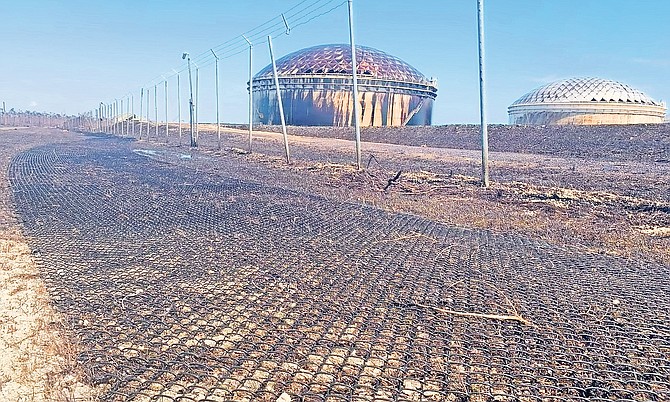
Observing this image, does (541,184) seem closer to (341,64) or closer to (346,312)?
(346,312)

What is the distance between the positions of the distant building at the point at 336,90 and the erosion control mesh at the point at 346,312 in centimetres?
3727

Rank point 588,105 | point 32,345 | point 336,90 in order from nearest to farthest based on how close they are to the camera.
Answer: point 32,345 < point 588,105 < point 336,90

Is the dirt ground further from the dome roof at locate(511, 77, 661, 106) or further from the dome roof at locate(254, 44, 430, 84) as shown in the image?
the dome roof at locate(511, 77, 661, 106)

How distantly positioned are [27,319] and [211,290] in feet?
3.85

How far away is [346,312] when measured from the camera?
3.62 metres

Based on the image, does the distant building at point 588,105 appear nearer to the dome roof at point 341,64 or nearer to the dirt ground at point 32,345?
the dome roof at point 341,64

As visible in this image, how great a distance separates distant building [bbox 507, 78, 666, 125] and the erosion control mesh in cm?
3910

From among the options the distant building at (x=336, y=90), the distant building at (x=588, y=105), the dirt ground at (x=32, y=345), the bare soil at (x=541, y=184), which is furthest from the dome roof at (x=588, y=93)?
the dirt ground at (x=32, y=345)

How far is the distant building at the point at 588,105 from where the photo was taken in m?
41.5

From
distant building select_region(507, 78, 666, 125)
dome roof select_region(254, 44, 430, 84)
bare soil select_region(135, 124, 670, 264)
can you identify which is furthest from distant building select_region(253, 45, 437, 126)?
bare soil select_region(135, 124, 670, 264)

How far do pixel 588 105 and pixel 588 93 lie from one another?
143 cm

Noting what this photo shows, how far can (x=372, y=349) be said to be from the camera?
304cm

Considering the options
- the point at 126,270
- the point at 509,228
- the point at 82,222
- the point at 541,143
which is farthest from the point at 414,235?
the point at 541,143

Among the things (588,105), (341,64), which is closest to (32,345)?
(341,64)
